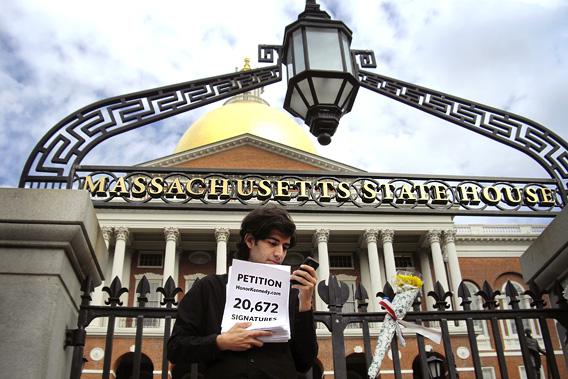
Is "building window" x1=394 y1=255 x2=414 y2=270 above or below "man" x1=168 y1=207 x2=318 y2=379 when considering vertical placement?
above

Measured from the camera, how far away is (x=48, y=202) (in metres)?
3.23

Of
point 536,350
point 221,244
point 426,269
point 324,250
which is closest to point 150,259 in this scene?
point 221,244

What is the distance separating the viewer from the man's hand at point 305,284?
2.73 metres

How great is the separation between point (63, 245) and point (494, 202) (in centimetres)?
263

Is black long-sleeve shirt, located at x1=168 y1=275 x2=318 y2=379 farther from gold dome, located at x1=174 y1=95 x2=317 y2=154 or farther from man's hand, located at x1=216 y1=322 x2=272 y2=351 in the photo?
gold dome, located at x1=174 y1=95 x2=317 y2=154

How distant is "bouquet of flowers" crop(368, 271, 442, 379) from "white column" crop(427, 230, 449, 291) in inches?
1272

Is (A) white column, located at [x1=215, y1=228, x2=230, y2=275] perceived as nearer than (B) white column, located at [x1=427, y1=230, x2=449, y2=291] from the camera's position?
No

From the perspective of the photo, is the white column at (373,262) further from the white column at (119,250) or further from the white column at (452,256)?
the white column at (119,250)

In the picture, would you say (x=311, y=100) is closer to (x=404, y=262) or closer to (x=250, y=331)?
(x=250, y=331)

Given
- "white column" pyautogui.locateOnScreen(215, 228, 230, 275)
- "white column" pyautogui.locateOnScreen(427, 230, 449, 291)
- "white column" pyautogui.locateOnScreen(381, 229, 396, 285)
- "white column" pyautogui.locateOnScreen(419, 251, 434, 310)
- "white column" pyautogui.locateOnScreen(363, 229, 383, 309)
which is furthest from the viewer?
"white column" pyautogui.locateOnScreen(419, 251, 434, 310)

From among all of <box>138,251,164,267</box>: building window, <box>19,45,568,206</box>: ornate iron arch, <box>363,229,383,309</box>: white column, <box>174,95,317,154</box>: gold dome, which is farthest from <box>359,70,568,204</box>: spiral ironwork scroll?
<box>174,95,317,154</box>: gold dome

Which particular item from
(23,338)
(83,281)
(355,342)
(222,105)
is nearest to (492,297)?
(83,281)

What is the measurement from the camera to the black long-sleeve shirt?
8.43 feet

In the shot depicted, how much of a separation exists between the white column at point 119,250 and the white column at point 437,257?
17.6 m
